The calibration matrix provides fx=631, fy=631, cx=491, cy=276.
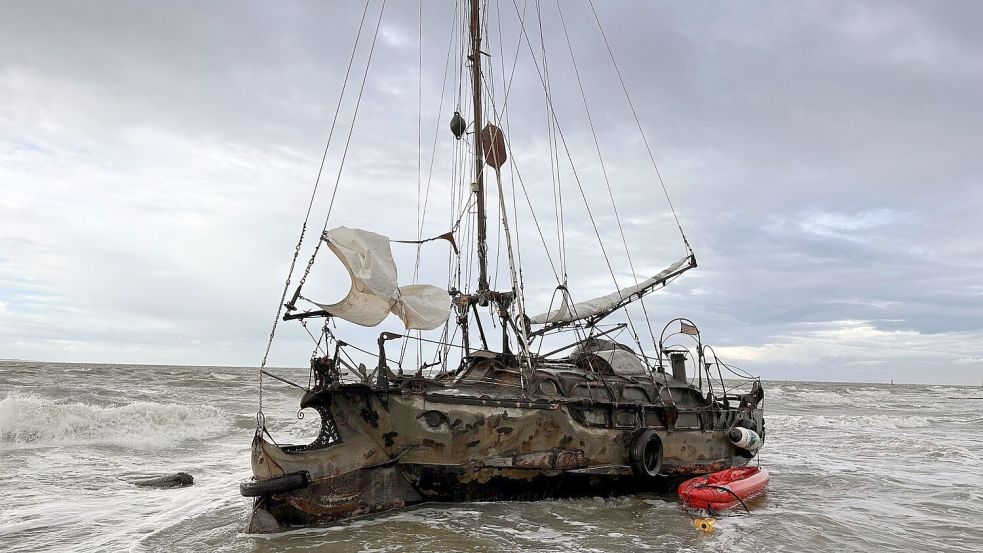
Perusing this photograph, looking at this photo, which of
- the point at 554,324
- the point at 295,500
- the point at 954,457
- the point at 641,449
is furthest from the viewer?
the point at 954,457

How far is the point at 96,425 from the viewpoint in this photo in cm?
2241

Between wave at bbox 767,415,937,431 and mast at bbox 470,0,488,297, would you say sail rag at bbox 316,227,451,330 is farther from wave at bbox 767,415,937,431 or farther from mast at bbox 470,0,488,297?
wave at bbox 767,415,937,431

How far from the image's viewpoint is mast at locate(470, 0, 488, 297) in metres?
15.6

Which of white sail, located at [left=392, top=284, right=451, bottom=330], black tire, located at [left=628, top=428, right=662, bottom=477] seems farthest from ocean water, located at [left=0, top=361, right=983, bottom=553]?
white sail, located at [left=392, top=284, right=451, bottom=330]

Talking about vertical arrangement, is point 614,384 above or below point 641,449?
above

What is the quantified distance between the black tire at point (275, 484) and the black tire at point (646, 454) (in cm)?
663

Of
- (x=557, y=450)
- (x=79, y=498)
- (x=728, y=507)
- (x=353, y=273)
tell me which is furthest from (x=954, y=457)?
(x=79, y=498)

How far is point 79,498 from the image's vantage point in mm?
12156

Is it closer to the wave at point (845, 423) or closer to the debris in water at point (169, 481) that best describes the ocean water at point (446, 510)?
the debris in water at point (169, 481)

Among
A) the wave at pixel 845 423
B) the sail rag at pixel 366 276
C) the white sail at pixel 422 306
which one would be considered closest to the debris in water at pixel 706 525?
the white sail at pixel 422 306

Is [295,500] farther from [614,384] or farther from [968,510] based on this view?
[968,510]

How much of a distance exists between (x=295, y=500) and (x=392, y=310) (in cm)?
375

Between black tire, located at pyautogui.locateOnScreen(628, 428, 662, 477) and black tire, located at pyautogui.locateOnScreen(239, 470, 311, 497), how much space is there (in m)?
6.63

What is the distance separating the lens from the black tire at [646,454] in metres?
13.0
